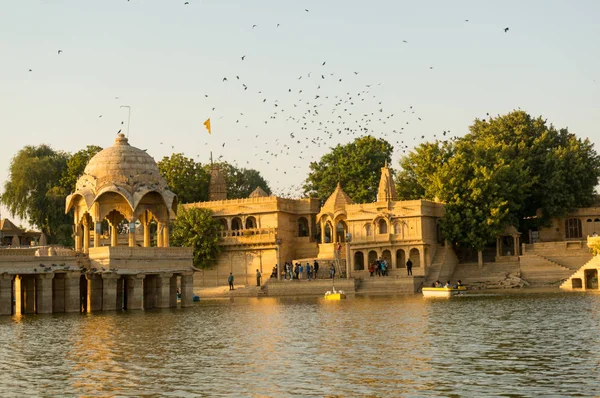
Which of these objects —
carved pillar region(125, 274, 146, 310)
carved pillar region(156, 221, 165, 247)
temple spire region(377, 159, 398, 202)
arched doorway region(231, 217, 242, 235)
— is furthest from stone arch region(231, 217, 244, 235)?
carved pillar region(125, 274, 146, 310)

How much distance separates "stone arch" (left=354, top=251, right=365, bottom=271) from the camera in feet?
244

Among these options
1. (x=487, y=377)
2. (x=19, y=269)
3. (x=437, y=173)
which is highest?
(x=437, y=173)

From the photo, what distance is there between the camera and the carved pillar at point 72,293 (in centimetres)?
4909

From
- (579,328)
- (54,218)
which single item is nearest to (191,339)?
(579,328)

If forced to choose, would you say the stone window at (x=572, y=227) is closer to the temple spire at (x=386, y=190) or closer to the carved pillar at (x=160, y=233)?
the temple spire at (x=386, y=190)

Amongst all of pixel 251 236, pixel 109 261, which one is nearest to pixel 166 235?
pixel 109 261

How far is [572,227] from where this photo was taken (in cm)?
7631

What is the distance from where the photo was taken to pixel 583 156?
7475 centimetres

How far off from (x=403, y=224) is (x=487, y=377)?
160ft

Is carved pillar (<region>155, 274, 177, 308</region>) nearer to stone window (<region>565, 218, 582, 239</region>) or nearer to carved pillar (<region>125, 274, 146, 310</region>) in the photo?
carved pillar (<region>125, 274, 146, 310</region>)

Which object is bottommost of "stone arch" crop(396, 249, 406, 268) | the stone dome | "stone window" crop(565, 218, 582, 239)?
"stone arch" crop(396, 249, 406, 268)

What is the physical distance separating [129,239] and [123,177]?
10.6ft

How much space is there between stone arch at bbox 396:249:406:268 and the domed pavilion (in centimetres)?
2257

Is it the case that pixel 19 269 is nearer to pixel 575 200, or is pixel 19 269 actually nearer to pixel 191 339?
pixel 191 339
